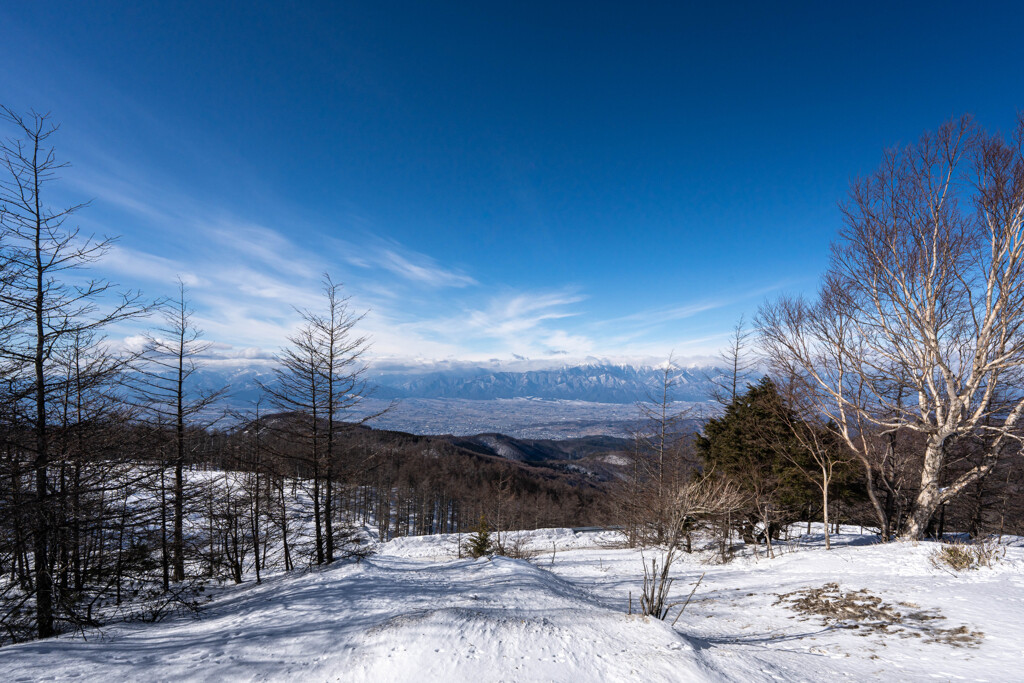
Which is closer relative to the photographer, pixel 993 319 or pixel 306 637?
pixel 306 637

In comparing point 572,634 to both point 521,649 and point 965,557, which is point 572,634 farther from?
point 965,557

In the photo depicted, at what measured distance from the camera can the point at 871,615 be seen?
7.38m

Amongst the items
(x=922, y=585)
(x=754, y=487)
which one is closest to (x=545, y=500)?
(x=754, y=487)

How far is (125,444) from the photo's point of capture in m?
9.26

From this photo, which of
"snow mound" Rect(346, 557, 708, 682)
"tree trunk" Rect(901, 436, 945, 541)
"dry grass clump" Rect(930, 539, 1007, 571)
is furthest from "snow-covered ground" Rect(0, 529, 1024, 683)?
"tree trunk" Rect(901, 436, 945, 541)

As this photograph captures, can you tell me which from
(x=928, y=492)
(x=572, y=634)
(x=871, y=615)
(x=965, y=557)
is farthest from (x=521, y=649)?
(x=928, y=492)

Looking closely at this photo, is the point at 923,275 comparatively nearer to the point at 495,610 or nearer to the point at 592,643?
the point at 592,643

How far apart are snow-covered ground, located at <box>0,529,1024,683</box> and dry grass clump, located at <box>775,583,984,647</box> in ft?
0.14

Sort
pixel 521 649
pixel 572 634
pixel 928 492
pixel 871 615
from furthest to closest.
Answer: pixel 928 492, pixel 871 615, pixel 572 634, pixel 521 649

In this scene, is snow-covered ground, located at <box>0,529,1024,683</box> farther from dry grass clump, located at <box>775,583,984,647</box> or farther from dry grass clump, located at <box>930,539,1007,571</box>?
dry grass clump, located at <box>930,539,1007,571</box>

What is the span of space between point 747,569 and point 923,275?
36.0 ft

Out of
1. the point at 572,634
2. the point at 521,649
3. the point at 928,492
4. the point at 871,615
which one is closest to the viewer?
the point at 521,649

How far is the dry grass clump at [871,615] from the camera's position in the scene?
6102mm

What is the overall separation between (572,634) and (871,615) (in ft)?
20.3
